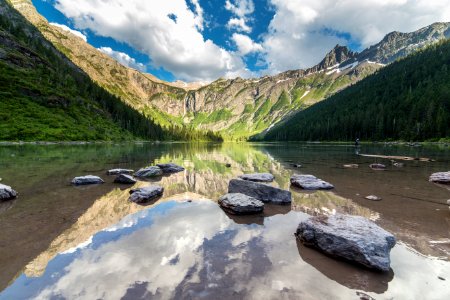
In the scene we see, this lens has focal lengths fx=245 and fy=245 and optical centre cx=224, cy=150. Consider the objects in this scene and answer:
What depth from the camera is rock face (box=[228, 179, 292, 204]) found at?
15.0 metres

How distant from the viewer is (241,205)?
12.7 m

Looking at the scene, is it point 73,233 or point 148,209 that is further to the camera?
point 148,209

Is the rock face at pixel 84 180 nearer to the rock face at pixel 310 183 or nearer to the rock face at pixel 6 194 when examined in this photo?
the rock face at pixel 6 194

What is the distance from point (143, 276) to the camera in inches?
258

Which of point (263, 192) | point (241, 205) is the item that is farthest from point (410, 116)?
point (241, 205)

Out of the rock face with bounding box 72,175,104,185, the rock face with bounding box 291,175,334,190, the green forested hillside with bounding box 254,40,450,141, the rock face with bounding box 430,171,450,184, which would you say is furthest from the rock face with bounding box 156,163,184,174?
the green forested hillside with bounding box 254,40,450,141

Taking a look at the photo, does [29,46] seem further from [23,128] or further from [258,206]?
[258,206]

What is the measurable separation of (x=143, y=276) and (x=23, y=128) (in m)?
112

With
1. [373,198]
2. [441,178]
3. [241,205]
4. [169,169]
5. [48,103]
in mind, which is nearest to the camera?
[241,205]

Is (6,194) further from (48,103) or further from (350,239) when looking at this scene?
(48,103)

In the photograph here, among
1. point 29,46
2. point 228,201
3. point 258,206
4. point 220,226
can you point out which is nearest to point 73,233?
point 220,226

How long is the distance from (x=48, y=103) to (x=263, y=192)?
14162cm

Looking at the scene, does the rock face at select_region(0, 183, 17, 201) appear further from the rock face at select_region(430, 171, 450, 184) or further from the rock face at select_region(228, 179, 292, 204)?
the rock face at select_region(430, 171, 450, 184)

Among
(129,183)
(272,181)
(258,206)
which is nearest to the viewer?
(258,206)
